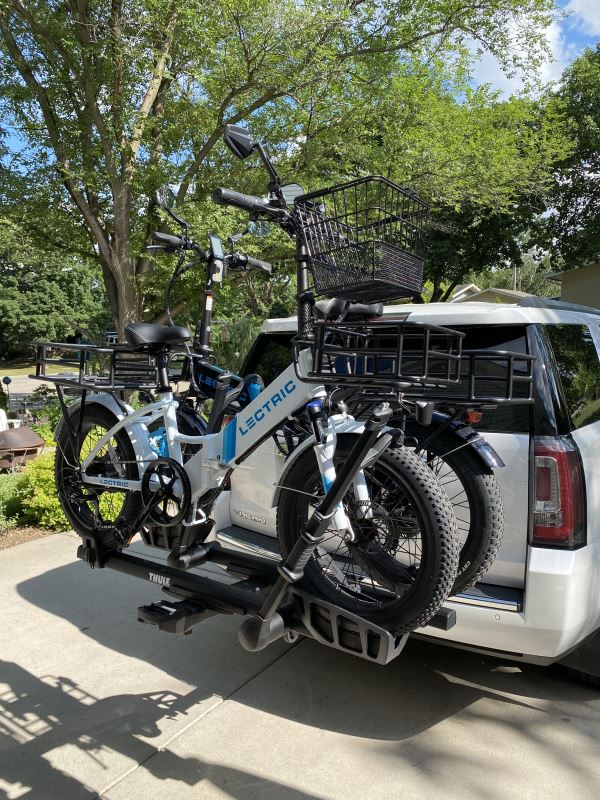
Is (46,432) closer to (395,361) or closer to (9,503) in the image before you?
(9,503)

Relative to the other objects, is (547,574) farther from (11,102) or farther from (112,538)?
(11,102)

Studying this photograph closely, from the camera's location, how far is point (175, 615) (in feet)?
8.03

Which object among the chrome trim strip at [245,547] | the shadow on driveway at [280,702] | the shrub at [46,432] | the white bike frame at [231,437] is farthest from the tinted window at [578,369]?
the shrub at [46,432]

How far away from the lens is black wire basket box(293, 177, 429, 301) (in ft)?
6.93

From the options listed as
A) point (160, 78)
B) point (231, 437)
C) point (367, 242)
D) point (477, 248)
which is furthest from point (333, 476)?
point (477, 248)

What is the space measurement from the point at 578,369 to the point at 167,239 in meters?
2.18

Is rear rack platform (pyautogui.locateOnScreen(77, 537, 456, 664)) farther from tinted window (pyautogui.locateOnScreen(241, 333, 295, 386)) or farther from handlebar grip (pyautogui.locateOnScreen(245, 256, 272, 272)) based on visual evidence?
handlebar grip (pyautogui.locateOnScreen(245, 256, 272, 272))

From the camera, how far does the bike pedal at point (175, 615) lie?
242 centimetres


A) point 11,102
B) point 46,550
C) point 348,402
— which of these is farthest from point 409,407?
point 11,102

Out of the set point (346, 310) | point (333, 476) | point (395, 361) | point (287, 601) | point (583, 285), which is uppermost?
point (583, 285)

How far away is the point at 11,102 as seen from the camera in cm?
941

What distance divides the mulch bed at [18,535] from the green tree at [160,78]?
4405mm

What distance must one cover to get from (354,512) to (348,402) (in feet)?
1.33

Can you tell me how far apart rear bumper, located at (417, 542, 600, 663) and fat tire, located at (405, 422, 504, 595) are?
1.13 ft
